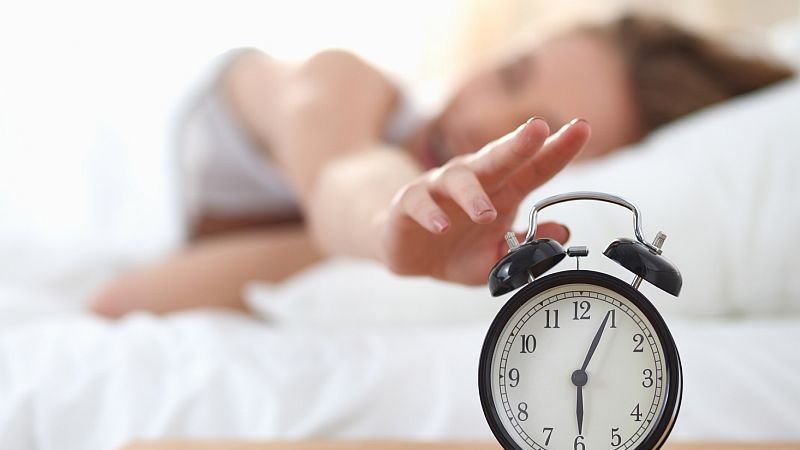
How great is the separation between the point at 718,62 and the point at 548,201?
1114mm

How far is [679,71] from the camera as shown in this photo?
4.75 feet

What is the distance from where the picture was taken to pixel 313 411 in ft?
2.55

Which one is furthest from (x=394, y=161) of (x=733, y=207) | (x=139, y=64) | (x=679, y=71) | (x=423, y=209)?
(x=139, y=64)

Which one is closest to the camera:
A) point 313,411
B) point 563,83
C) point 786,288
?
point 313,411

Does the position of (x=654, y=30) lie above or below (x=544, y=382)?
above

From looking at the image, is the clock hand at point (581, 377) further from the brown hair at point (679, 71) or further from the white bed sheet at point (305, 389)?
the brown hair at point (679, 71)

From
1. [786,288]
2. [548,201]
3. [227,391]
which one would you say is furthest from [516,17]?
[548,201]

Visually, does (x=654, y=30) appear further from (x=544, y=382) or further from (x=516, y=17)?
(x=516, y=17)

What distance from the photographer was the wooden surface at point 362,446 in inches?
23.0

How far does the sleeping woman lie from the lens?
0.78m

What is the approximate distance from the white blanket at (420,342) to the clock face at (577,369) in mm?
36

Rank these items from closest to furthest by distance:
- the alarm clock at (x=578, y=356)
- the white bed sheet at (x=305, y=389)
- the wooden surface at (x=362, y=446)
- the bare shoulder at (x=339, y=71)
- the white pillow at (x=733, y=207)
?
the alarm clock at (x=578, y=356)
the wooden surface at (x=362, y=446)
the white bed sheet at (x=305, y=389)
the white pillow at (x=733, y=207)
the bare shoulder at (x=339, y=71)

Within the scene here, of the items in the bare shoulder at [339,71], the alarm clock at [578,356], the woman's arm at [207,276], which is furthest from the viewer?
the woman's arm at [207,276]

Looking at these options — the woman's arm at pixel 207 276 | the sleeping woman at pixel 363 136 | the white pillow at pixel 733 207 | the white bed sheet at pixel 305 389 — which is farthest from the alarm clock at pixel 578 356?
the woman's arm at pixel 207 276
